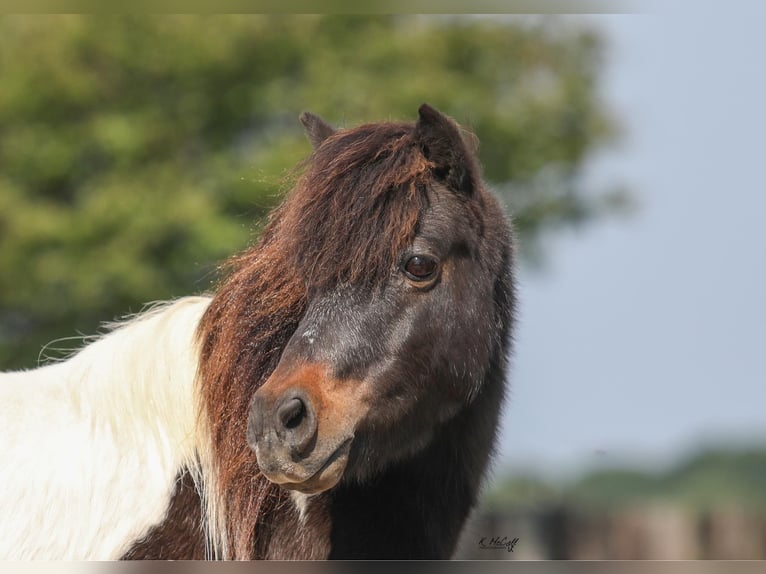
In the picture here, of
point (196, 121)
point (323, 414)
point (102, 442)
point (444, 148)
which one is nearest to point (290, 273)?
point (323, 414)

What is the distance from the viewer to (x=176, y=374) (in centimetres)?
401

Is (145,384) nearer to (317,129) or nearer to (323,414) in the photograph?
(323,414)

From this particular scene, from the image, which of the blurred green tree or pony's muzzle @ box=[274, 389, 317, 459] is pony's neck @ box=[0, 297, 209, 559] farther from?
the blurred green tree

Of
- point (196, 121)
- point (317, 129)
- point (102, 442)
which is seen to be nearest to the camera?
point (102, 442)

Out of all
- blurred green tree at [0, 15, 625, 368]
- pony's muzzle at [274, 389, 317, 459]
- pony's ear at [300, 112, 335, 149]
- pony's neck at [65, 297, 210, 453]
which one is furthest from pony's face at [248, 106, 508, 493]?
blurred green tree at [0, 15, 625, 368]

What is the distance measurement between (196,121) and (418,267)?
13061 mm

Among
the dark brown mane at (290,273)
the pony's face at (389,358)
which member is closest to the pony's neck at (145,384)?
the dark brown mane at (290,273)

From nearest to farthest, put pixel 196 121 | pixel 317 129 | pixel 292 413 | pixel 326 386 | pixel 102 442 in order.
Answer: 1. pixel 292 413
2. pixel 326 386
3. pixel 102 442
4. pixel 317 129
5. pixel 196 121

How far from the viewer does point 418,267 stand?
145 inches

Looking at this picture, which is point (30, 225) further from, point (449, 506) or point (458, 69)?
point (449, 506)

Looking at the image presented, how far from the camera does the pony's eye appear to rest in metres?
3.67

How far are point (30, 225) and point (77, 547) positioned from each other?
11.7 m

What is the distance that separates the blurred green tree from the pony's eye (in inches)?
391

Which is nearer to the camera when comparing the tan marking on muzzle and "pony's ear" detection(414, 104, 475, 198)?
the tan marking on muzzle
